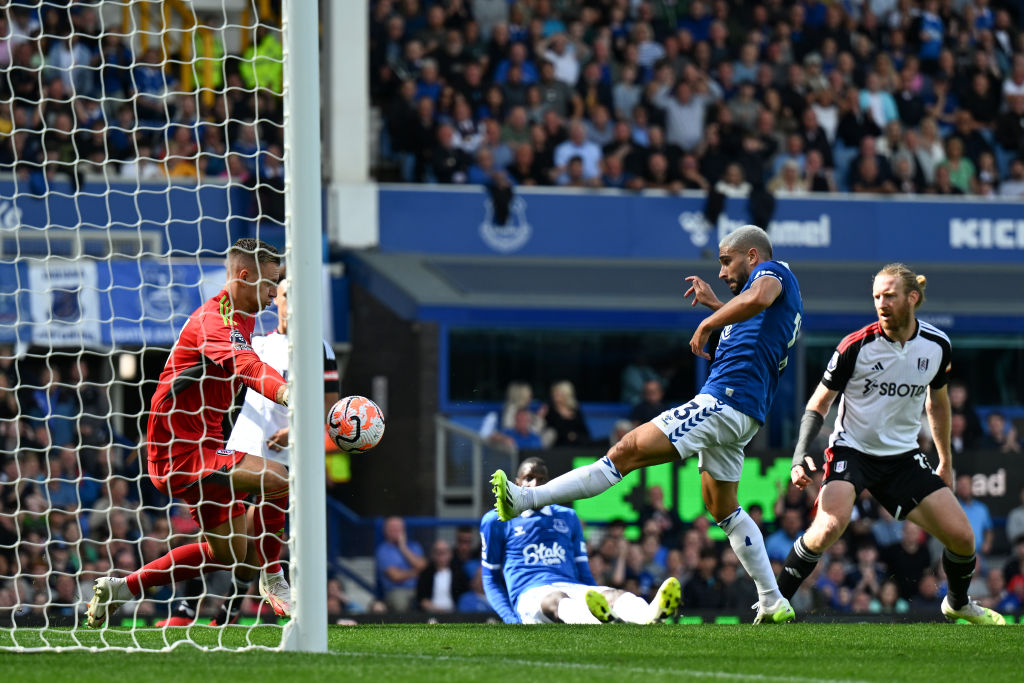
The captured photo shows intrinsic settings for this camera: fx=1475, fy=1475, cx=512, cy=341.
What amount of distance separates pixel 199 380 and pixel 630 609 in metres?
3.02

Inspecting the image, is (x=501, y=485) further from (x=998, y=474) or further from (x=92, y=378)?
(x=92, y=378)

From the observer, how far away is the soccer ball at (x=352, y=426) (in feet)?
24.0

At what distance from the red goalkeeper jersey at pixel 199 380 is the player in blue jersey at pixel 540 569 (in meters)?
2.09

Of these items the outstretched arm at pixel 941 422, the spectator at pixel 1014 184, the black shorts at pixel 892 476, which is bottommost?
the black shorts at pixel 892 476

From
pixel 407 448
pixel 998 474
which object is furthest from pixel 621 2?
pixel 998 474

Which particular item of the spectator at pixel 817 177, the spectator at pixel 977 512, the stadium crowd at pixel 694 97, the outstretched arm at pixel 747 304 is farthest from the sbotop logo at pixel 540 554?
the spectator at pixel 817 177

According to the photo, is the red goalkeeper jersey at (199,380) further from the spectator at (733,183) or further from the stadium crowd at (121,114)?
the spectator at (733,183)

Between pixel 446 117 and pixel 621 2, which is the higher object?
pixel 621 2

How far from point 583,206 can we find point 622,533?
4.89m

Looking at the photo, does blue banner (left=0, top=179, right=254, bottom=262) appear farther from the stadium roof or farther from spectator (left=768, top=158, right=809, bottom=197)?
spectator (left=768, top=158, right=809, bottom=197)

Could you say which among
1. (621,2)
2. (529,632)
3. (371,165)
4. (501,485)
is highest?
(621,2)

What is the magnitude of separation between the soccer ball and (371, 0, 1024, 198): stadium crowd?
372 inches

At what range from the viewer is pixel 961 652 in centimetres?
636

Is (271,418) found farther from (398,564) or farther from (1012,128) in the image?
(1012,128)
